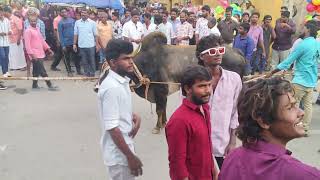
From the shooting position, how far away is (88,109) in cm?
751

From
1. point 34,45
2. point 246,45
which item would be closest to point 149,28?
point 246,45

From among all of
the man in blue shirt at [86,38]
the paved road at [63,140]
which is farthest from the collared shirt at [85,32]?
the paved road at [63,140]

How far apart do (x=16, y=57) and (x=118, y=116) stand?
8.69m

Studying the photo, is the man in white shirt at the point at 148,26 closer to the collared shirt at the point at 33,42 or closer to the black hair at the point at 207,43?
the collared shirt at the point at 33,42

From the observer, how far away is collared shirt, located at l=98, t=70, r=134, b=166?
2754 millimetres

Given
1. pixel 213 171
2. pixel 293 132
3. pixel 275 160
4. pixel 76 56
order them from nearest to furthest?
pixel 275 160, pixel 293 132, pixel 213 171, pixel 76 56

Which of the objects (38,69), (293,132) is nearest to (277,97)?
(293,132)

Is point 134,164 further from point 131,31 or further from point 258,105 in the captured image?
point 131,31

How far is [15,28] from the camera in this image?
10164 mm

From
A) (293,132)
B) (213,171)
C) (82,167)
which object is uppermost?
(293,132)

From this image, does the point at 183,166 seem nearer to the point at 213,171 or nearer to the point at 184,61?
the point at 213,171

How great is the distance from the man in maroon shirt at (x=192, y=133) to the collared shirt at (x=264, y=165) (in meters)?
0.83

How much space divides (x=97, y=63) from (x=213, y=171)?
907cm

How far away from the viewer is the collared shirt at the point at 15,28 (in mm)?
9992
